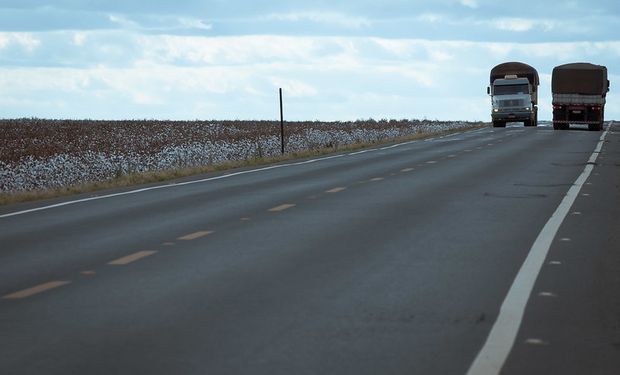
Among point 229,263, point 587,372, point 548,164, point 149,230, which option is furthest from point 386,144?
point 587,372

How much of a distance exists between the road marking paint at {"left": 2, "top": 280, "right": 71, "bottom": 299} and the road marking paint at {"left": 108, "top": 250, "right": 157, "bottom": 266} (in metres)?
1.13

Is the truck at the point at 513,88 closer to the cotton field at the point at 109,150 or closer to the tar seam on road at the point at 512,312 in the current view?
the cotton field at the point at 109,150

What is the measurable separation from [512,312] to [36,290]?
3.92 meters

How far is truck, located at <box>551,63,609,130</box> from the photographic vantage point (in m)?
58.1

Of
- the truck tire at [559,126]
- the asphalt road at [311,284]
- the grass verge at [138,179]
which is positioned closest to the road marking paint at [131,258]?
the asphalt road at [311,284]

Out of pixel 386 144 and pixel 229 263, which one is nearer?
pixel 229 263

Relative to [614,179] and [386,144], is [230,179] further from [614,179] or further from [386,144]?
[386,144]

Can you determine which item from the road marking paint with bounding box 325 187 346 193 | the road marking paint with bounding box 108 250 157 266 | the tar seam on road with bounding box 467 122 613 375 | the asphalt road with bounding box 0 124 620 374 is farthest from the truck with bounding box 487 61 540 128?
the road marking paint with bounding box 108 250 157 266

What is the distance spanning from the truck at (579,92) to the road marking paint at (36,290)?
5147cm

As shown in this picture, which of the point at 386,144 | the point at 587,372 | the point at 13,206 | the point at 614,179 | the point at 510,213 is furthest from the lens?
the point at 386,144

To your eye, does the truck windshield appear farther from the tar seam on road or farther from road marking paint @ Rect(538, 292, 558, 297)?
road marking paint @ Rect(538, 292, 558, 297)

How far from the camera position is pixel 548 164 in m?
28.4

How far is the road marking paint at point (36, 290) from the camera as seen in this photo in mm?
8969

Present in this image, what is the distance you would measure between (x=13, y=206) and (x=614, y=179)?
1201 cm
